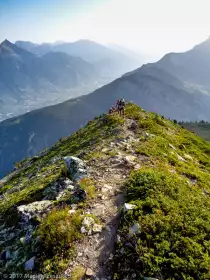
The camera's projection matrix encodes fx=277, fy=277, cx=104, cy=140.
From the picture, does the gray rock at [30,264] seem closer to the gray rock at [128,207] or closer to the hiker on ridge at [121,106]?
the gray rock at [128,207]

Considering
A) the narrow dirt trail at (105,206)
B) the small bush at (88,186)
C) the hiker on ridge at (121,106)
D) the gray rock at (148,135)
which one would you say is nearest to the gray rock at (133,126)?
the gray rock at (148,135)

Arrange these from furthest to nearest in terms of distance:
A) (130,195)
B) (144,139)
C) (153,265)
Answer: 1. (144,139)
2. (130,195)
3. (153,265)

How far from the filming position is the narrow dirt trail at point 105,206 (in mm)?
11398

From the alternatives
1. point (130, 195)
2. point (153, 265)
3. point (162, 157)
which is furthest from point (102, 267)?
point (162, 157)

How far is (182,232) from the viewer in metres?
12.3

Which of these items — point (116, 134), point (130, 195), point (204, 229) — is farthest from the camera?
point (116, 134)

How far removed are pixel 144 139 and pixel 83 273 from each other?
16367 millimetres

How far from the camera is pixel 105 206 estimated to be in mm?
14852

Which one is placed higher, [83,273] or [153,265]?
[153,265]

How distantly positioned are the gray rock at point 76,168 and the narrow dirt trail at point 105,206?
0.51 meters

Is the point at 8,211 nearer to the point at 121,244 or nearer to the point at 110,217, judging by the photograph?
the point at 110,217

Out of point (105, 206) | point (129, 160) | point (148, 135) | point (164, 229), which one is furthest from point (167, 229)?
point (148, 135)

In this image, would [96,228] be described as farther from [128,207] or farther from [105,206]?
[105,206]

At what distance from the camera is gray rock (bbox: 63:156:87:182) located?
18.2m
